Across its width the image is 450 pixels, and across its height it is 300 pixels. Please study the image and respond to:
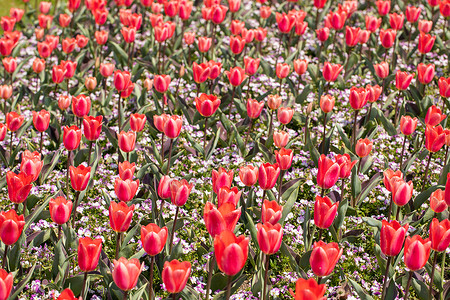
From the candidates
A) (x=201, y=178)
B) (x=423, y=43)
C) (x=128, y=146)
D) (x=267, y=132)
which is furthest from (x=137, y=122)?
(x=423, y=43)

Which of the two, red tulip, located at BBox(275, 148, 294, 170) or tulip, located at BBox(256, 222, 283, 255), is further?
red tulip, located at BBox(275, 148, 294, 170)

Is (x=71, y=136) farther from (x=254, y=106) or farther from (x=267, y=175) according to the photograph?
(x=254, y=106)

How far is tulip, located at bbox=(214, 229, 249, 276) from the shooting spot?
2.75 m

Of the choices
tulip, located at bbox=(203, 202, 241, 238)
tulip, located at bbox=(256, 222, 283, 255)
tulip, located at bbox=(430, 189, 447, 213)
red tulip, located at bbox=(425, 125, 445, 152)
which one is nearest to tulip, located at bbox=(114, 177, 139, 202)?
tulip, located at bbox=(203, 202, 241, 238)

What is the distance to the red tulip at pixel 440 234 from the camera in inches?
125

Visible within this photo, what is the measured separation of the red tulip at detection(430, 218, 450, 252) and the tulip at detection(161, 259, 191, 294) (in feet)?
4.56

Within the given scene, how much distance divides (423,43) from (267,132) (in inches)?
78.7

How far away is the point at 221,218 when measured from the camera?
3088 millimetres

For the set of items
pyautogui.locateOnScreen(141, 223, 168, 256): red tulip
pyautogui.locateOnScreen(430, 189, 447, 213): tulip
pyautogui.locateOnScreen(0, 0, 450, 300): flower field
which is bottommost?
pyautogui.locateOnScreen(0, 0, 450, 300): flower field

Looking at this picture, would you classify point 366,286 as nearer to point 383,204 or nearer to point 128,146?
point 383,204

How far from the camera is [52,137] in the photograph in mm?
5629

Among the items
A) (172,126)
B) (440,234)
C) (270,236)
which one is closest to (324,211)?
(270,236)

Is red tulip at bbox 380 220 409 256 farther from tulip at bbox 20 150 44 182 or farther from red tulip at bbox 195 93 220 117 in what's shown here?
tulip at bbox 20 150 44 182

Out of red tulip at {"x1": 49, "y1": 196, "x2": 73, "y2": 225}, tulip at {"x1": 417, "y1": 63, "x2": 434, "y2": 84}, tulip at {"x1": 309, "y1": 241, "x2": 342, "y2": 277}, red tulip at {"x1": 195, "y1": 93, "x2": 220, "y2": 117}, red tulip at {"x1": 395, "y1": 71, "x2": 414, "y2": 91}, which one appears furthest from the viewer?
tulip at {"x1": 417, "y1": 63, "x2": 434, "y2": 84}
